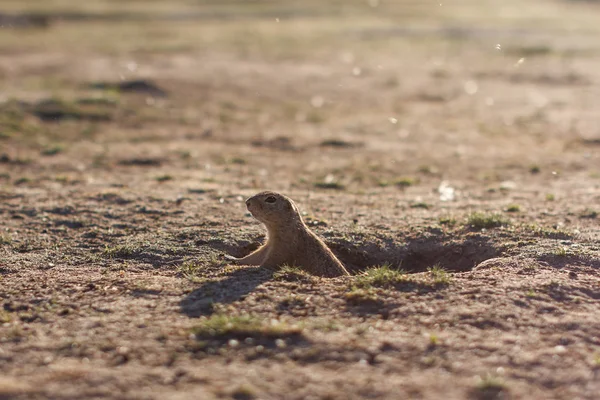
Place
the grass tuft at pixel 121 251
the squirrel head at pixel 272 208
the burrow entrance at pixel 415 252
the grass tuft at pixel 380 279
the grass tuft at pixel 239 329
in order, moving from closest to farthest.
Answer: the grass tuft at pixel 239 329
the grass tuft at pixel 380 279
the squirrel head at pixel 272 208
the grass tuft at pixel 121 251
the burrow entrance at pixel 415 252

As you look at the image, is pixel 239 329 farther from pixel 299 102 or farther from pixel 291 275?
pixel 299 102

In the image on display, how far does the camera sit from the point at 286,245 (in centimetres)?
645

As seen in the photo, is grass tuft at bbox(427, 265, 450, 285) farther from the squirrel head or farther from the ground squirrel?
the squirrel head

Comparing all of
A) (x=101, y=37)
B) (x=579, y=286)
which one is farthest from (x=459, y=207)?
(x=101, y=37)

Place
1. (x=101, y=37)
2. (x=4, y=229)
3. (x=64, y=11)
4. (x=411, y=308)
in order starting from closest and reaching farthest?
(x=411, y=308)
(x=4, y=229)
(x=101, y=37)
(x=64, y=11)

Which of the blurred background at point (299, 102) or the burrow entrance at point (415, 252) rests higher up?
the blurred background at point (299, 102)

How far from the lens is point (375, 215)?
26.3 ft

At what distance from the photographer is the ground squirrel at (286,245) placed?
6.39m

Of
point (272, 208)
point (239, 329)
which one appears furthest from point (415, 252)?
point (239, 329)

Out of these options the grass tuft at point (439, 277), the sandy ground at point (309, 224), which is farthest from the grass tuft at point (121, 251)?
the grass tuft at point (439, 277)

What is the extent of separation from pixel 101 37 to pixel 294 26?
1031 centimetres

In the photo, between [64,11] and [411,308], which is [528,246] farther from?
[64,11]

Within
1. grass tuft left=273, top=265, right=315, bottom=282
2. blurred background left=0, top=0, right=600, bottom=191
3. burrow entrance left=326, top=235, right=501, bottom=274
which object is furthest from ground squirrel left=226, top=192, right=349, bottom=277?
blurred background left=0, top=0, right=600, bottom=191

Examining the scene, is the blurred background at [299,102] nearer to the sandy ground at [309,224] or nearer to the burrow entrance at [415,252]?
the sandy ground at [309,224]
